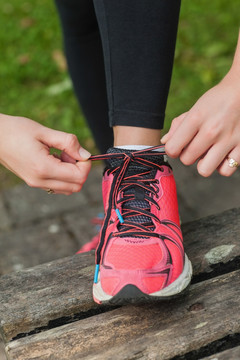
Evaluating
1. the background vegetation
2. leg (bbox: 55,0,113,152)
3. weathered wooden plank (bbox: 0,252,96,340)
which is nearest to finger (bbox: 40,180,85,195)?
weathered wooden plank (bbox: 0,252,96,340)

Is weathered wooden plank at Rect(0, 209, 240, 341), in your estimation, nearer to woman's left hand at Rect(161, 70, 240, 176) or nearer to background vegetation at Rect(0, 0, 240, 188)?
woman's left hand at Rect(161, 70, 240, 176)

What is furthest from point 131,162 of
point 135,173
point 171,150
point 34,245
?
point 34,245

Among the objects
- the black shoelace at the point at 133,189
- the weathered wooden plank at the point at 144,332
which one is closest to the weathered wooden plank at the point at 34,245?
the black shoelace at the point at 133,189

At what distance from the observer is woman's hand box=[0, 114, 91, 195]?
1130mm

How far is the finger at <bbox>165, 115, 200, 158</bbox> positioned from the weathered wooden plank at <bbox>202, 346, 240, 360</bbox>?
41cm

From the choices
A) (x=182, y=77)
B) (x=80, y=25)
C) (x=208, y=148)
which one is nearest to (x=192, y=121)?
(x=208, y=148)

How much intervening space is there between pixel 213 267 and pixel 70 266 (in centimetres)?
34

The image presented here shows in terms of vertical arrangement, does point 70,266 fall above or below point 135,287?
below

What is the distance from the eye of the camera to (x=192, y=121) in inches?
43.2

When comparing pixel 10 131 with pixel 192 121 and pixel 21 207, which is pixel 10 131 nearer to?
pixel 192 121

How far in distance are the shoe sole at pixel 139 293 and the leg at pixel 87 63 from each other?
0.75 m

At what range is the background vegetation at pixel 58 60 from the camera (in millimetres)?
2678

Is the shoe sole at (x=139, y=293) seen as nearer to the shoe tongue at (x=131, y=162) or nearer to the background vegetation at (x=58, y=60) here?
the shoe tongue at (x=131, y=162)

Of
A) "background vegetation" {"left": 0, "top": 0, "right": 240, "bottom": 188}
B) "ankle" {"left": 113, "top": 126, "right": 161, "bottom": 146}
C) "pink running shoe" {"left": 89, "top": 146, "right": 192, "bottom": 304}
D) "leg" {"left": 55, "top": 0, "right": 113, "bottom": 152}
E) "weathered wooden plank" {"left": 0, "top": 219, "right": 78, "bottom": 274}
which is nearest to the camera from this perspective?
"pink running shoe" {"left": 89, "top": 146, "right": 192, "bottom": 304}
